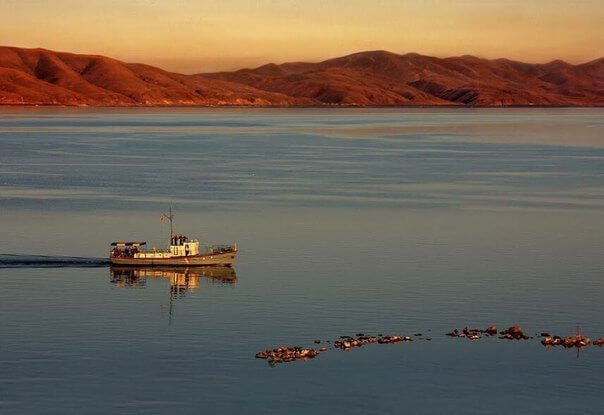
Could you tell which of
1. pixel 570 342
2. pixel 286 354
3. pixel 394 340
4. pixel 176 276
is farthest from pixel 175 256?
pixel 570 342

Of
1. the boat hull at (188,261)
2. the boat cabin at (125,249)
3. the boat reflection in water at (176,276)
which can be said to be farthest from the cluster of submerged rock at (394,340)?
the boat cabin at (125,249)

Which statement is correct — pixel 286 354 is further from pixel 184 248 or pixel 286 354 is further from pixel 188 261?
pixel 184 248

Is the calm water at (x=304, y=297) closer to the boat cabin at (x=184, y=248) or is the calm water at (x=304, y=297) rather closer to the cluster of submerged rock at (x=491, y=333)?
the cluster of submerged rock at (x=491, y=333)

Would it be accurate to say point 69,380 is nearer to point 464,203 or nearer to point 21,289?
point 21,289

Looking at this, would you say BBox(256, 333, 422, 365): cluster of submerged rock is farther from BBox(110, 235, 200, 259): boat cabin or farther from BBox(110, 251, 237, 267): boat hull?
BBox(110, 235, 200, 259): boat cabin

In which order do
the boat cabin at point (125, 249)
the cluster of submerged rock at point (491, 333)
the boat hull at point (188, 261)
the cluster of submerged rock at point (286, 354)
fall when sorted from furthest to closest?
the boat cabin at point (125, 249) → the boat hull at point (188, 261) → the cluster of submerged rock at point (491, 333) → the cluster of submerged rock at point (286, 354)

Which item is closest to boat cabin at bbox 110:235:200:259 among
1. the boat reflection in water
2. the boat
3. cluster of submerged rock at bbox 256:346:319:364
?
the boat
